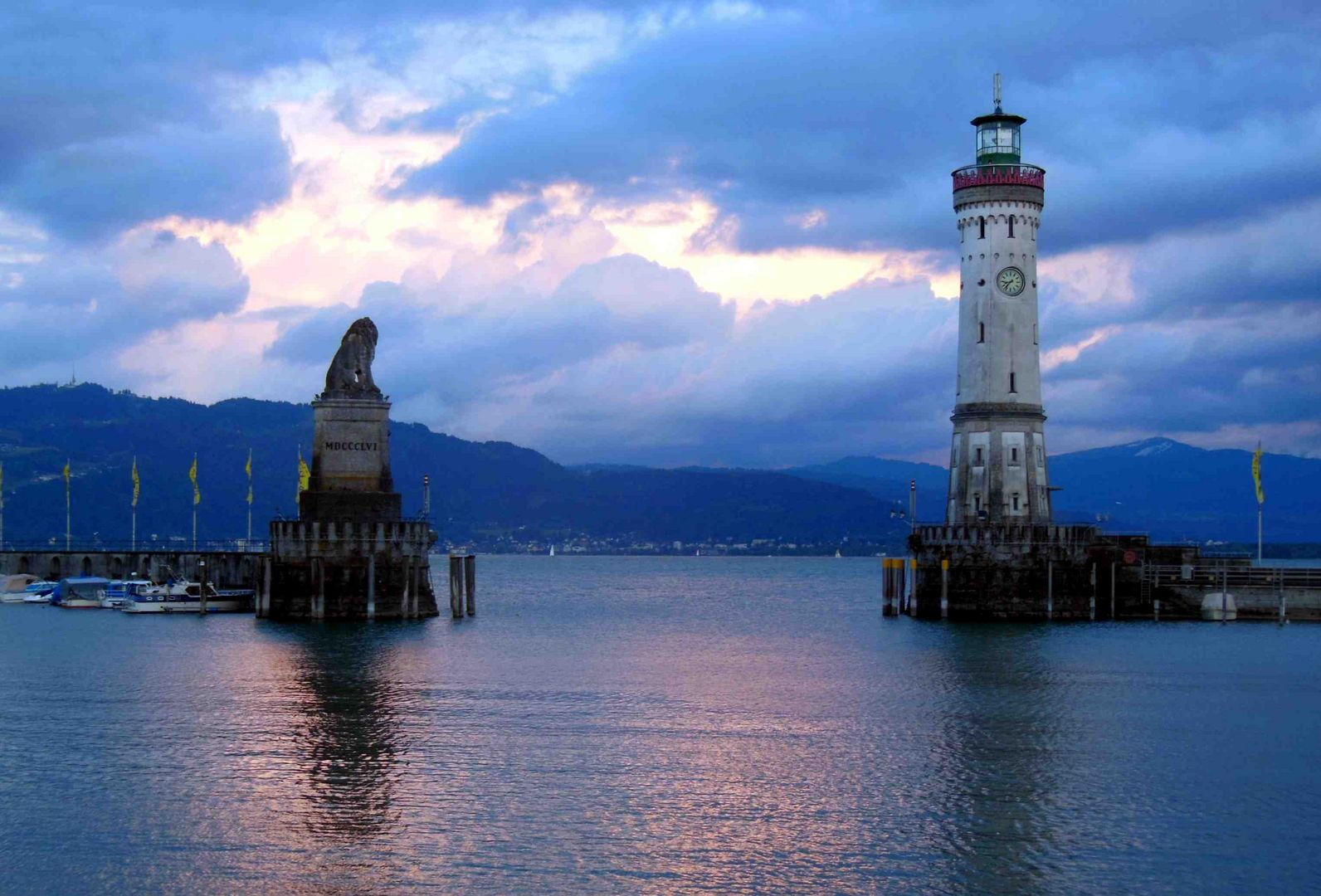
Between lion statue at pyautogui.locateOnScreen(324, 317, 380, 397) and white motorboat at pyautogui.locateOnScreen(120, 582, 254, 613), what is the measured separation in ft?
81.6

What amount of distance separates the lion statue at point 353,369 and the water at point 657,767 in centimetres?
1236

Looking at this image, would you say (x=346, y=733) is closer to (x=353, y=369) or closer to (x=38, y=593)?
(x=353, y=369)

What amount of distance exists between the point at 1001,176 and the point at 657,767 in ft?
168

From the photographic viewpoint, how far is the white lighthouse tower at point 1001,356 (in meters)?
81.1

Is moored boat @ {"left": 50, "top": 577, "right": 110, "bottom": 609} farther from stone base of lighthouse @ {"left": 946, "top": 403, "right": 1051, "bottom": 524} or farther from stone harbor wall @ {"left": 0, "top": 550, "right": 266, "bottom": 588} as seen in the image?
stone base of lighthouse @ {"left": 946, "top": 403, "right": 1051, "bottom": 524}

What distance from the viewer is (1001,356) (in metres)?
81.1

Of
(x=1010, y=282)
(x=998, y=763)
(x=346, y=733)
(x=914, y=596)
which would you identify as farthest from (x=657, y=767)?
(x=1010, y=282)

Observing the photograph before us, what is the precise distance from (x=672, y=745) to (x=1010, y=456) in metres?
43.1

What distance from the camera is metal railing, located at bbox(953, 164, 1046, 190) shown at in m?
81.2

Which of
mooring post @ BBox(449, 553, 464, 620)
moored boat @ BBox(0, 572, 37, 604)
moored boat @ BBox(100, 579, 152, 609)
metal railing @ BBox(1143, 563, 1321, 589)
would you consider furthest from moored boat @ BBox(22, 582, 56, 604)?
metal railing @ BBox(1143, 563, 1321, 589)

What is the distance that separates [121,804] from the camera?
34844mm

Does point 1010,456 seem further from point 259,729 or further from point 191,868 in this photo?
point 191,868

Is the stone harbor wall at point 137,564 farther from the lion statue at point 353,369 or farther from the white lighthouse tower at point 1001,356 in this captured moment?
the white lighthouse tower at point 1001,356

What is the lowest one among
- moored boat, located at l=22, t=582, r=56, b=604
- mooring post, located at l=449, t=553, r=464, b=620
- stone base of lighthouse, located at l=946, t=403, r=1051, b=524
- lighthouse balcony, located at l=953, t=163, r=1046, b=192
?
moored boat, located at l=22, t=582, r=56, b=604
